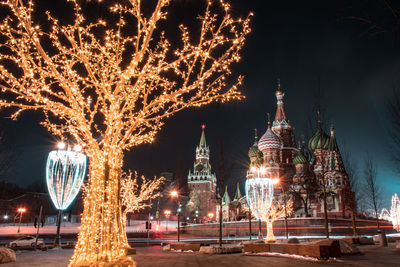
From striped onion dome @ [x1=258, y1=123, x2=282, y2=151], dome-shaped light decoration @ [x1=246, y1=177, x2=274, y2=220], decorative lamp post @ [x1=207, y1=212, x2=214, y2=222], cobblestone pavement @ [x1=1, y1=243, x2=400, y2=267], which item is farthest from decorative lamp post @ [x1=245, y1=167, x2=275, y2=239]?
decorative lamp post @ [x1=207, y1=212, x2=214, y2=222]

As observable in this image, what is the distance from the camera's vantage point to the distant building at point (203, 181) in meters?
93.6

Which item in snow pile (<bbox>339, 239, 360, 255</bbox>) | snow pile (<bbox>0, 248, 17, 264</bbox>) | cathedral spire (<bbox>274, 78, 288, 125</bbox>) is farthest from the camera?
cathedral spire (<bbox>274, 78, 288, 125</bbox>)

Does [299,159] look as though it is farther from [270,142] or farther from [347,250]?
[347,250]

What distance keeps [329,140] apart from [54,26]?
58.9m

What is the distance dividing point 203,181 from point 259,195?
72.3 meters

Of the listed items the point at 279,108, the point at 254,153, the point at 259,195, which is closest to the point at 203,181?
the point at 254,153

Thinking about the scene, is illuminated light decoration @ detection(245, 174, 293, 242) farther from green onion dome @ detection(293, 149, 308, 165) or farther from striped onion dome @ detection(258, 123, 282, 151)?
green onion dome @ detection(293, 149, 308, 165)

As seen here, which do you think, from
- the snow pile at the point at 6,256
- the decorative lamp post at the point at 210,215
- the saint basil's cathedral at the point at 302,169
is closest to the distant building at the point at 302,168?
the saint basil's cathedral at the point at 302,169

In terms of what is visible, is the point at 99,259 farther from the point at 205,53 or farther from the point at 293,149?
the point at 293,149

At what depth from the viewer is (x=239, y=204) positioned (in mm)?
76062

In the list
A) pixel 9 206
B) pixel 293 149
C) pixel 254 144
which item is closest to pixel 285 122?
pixel 293 149

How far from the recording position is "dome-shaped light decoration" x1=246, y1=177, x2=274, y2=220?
2514 centimetres

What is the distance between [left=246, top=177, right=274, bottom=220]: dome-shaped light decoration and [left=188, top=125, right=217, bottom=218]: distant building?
220ft

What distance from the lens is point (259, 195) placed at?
1051 inches
